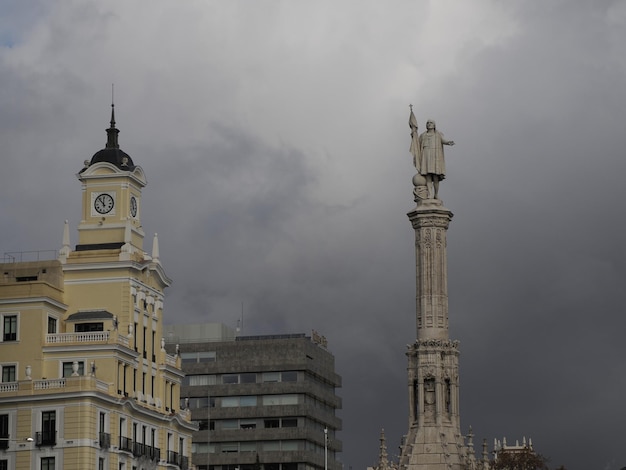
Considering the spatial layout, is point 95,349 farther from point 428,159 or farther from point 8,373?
point 428,159

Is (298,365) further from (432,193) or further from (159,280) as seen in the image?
(432,193)

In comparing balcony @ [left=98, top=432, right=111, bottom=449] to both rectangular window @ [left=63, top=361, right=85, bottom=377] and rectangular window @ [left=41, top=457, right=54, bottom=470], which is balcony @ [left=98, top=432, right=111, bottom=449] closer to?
rectangular window @ [left=41, top=457, right=54, bottom=470]

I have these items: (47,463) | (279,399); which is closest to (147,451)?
(47,463)

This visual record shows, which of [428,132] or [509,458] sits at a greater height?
[428,132]

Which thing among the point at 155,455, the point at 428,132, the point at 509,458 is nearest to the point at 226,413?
the point at 509,458

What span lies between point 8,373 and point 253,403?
6339 cm

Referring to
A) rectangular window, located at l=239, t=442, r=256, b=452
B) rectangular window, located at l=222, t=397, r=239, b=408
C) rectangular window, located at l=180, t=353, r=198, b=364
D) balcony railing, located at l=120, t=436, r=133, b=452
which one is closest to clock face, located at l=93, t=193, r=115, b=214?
balcony railing, located at l=120, t=436, r=133, b=452

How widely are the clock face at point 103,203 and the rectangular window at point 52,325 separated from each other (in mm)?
10123

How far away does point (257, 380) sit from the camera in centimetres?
17525

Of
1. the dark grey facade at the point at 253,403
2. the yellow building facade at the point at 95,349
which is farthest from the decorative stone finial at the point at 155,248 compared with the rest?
the dark grey facade at the point at 253,403

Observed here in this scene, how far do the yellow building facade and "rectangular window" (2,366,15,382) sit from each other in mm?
79

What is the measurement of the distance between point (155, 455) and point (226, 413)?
5470cm

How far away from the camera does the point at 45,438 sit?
4299 inches

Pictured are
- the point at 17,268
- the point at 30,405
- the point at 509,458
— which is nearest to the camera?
the point at 30,405
